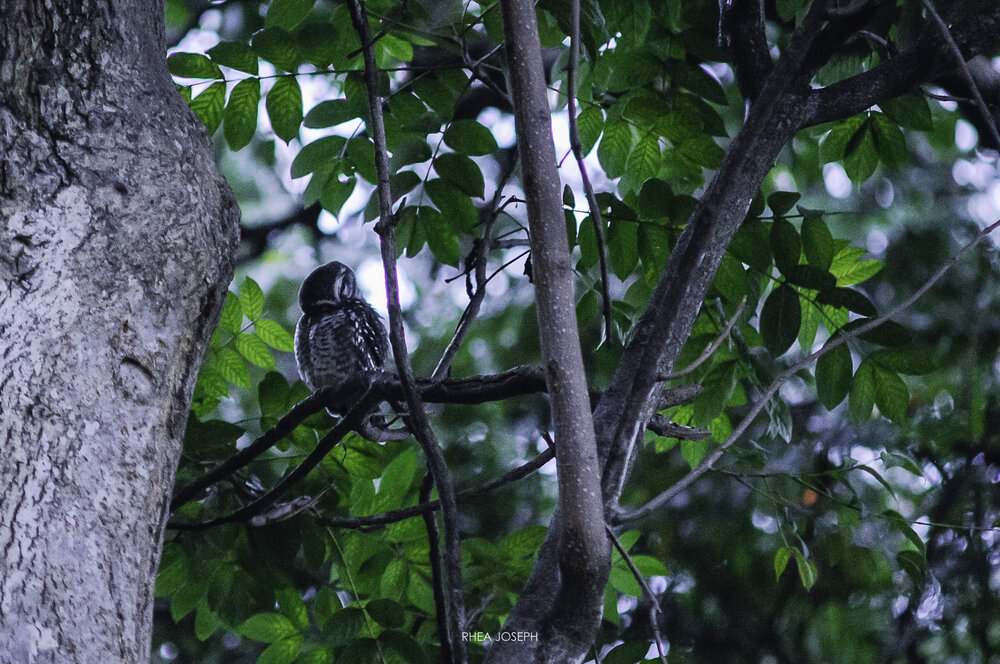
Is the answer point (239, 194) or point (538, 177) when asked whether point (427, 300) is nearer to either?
point (239, 194)

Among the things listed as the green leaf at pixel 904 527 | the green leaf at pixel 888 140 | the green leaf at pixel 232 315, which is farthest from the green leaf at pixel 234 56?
the green leaf at pixel 904 527

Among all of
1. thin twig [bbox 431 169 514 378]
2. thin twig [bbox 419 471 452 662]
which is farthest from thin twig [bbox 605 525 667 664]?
thin twig [bbox 431 169 514 378]

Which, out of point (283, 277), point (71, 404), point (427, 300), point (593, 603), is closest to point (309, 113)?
point (71, 404)

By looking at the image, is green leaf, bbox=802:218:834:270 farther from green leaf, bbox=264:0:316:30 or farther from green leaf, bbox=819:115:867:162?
green leaf, bbox=264:0:316:30

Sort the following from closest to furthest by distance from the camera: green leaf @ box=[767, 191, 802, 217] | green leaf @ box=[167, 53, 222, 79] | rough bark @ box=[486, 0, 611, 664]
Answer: rough bark @ box=[486, 0, 611, 664]
green leaf @ box=[767, 191, 802, 217]
green leaf @ box=[167, 53, 222, 79]

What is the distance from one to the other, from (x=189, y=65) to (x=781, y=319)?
1.55m

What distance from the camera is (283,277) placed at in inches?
249

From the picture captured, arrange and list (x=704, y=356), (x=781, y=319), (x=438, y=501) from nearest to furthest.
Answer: (x=704, y=356) → (x=438, y=501) → (x=781, y=319)

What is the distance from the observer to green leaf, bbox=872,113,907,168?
88.8 inches

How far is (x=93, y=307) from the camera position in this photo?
134 centimetres

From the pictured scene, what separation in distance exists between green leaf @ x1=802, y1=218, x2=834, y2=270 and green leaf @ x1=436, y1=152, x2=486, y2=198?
792 millimetres

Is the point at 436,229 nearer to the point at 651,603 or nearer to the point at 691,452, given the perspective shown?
the point at 691,452

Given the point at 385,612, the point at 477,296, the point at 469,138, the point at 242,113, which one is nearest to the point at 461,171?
the point at 469,138

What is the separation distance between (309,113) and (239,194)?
171 inches
